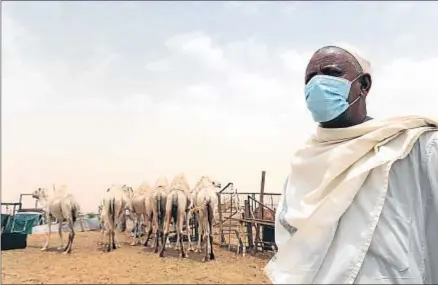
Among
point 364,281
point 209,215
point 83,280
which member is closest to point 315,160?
point 364,281

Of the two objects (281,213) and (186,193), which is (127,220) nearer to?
(186,193)

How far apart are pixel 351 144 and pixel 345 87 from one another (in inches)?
5.5

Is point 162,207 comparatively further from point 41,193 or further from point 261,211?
point 41,193

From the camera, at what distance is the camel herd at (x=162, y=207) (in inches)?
264

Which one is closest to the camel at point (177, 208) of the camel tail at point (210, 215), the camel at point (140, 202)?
the camel tail at point (210, 215)

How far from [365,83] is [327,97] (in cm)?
12

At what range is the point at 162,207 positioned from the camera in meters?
7.10

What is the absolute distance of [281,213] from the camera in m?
0.96

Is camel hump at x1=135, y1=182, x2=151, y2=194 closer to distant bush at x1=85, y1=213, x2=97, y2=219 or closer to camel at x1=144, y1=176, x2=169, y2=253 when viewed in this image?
camel at x1=144, y1=176, x2=169, y2=253

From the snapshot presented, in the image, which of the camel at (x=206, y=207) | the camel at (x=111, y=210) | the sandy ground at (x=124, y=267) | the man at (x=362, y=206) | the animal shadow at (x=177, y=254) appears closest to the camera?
the man at (x=362, y=206)

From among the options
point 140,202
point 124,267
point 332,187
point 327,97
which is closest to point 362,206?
point 332,187

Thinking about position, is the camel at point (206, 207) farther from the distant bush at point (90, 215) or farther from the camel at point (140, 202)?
the distant bush at point (90, 215)

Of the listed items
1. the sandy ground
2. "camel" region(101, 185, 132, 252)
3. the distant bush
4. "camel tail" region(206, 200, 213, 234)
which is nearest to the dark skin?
the sandy ground

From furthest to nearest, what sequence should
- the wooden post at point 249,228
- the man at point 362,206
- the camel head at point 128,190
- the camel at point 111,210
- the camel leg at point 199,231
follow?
the camel head at point 128,190, the camel at point 111,210, the wooden post at point 249,228, the camel leg at point 199,231, the man at point 362,206
